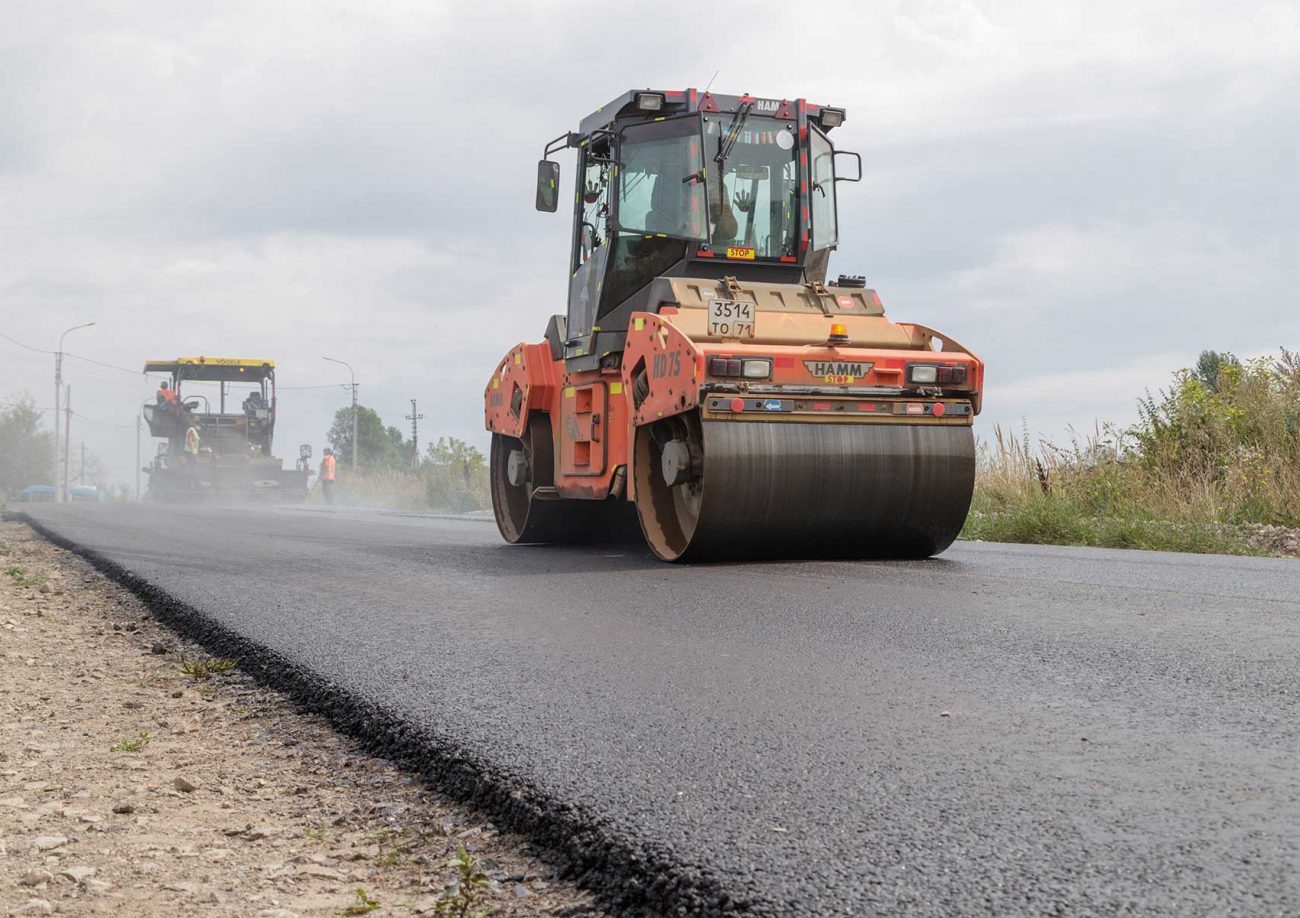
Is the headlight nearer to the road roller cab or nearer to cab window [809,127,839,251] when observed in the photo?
the road roller cab

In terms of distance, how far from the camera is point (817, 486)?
24.4 ft

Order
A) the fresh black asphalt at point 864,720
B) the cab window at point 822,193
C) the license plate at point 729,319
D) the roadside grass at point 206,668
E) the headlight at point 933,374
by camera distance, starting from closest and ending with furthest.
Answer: the fresh black asphalt at point 864,720, the roadside grass at point 206,668, the headlight at point 933,374, the license plate at point 729,319, the cab window at point 822,193

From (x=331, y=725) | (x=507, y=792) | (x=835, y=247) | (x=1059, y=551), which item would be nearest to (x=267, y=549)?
(x=835, y=247)

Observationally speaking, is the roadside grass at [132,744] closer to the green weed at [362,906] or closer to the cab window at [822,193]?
the green weed at [362,906]

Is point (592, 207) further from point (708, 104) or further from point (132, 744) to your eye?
point (132, 744)

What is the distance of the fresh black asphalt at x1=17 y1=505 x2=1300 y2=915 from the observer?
2.17 m

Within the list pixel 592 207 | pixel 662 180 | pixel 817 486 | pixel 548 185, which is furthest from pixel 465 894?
pixel 592 207

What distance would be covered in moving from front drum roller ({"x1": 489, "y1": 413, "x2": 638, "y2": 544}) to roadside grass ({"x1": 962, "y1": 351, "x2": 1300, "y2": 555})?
3.08 m

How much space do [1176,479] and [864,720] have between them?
9.64 metres

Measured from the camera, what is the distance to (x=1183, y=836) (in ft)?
7.46

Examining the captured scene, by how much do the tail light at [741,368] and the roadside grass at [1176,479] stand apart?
150 inches

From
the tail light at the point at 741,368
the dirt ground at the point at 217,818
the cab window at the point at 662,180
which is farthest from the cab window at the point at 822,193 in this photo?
the dirt ground at the point at 217,818

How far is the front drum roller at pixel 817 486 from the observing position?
7332mm

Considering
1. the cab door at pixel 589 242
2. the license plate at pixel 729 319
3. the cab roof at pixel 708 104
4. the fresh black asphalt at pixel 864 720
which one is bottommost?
the fresh black asphalt at pixel 864 720
